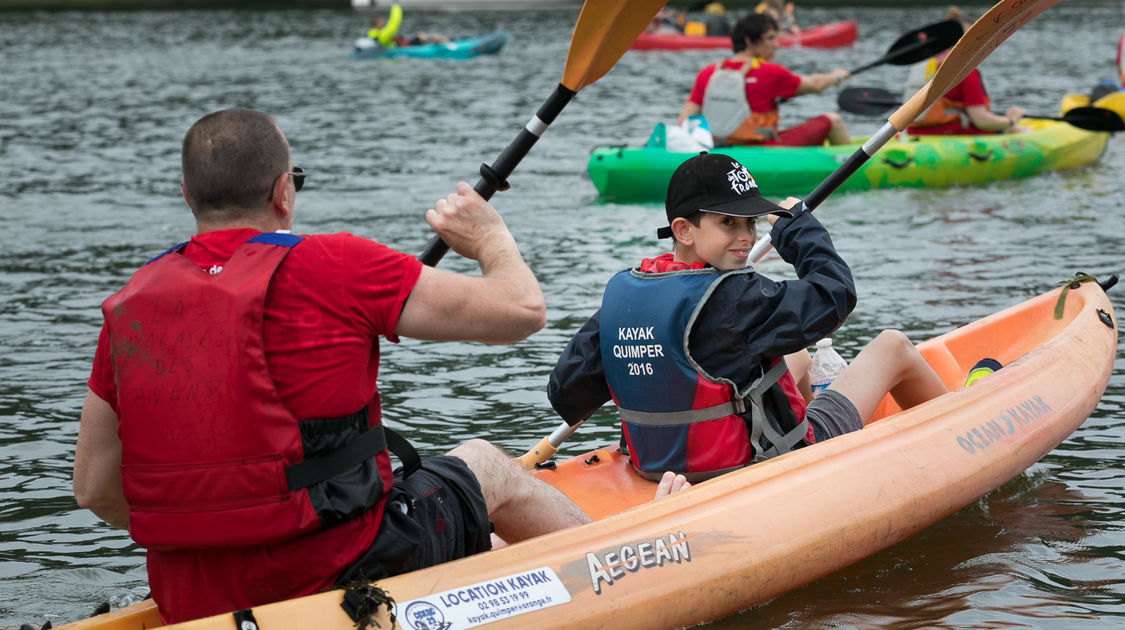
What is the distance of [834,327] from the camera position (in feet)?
11.1

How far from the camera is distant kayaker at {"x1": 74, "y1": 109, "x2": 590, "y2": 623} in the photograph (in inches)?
97.0

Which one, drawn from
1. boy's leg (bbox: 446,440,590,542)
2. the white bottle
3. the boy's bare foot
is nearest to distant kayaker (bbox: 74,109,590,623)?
boy's leg (bbox: 446,440,590,542)

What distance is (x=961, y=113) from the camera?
10.3m

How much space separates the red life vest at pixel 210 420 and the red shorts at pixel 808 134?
7.89 meters

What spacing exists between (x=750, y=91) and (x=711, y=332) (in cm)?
654

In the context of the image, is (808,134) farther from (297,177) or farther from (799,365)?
(297,177)

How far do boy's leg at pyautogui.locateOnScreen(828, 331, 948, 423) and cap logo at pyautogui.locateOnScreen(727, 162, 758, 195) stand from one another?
894mm

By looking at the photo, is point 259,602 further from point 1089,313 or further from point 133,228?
point 133,228

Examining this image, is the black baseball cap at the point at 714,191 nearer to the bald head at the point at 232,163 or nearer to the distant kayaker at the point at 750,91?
the bald head at the point at 232,163

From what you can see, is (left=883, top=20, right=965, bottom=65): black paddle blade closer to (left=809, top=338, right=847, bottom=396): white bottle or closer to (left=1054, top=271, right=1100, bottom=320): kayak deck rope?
(left=1054, top=271, right=1100, bottom=320): kayak deck rope

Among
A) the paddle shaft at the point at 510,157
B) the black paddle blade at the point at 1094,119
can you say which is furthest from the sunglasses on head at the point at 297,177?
the black paddle blade at the point at 1094,119

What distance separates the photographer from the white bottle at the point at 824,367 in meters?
4.70

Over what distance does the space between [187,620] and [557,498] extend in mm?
1004

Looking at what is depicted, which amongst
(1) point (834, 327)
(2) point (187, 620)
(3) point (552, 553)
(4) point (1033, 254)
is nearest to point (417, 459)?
(3) point (552, 553)
